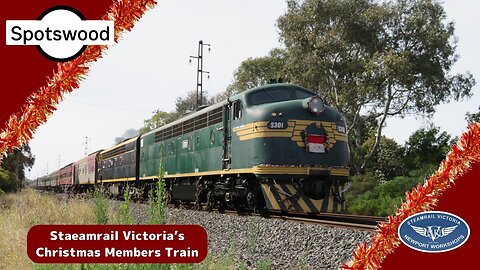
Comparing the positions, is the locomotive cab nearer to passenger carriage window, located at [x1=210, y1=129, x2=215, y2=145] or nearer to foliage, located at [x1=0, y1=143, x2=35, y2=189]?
passenger carriage window, located at [x1=210, y1=129, x2=215, y2=145]

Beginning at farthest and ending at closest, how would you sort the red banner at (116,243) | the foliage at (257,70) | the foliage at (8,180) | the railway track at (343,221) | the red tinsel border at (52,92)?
1. the foliage at (257,70)
2. the railway track at (343,221)
3. the foliage at (8,180)
4. the red banner at (116,243)
5. the red tinsel border at (52,92)

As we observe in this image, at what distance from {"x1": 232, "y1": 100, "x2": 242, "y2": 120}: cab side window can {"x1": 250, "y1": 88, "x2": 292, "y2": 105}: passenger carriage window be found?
54 cm

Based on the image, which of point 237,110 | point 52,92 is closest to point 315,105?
point 237,110

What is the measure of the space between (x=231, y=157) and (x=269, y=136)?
175 centimetres

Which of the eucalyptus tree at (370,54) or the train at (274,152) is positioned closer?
the train at (274,152)

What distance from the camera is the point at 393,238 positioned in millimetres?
2516

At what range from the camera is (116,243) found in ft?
9.75

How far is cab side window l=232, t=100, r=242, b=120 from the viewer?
16266 mm

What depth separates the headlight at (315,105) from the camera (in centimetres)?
1541

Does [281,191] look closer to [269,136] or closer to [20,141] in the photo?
[269,136]

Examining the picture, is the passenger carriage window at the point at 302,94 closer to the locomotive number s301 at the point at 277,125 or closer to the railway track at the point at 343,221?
the locomotive number s301 at the point at 277,125

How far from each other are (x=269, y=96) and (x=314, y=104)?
1.48 metres

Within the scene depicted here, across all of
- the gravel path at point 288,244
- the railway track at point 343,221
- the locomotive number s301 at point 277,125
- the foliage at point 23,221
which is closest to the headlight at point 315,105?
the locomotive number s301 at point 277,125

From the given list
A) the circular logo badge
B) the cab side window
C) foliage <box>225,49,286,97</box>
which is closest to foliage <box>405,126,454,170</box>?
the cab side window
